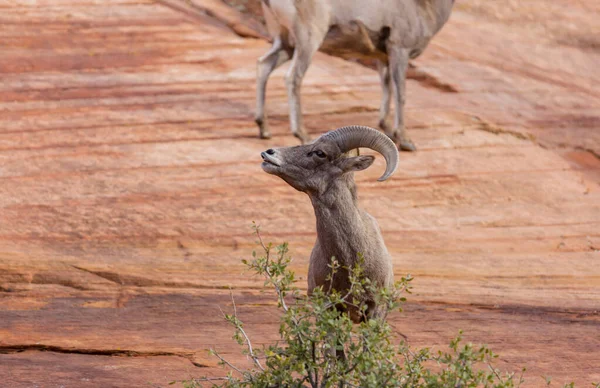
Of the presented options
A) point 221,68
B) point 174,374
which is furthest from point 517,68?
point 174,374

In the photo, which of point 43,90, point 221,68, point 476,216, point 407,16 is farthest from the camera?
point 221,68

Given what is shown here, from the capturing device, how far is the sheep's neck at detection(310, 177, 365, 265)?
5.50m

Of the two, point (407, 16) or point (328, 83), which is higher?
point (407, 16)

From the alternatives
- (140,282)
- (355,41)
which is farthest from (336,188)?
(355,41)

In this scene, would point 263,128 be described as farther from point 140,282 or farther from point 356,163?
point 356,163

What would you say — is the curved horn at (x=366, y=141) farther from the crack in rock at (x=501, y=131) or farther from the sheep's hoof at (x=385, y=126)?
the crack in rock at (x=501, y=131)

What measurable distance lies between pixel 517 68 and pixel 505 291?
6.04 m

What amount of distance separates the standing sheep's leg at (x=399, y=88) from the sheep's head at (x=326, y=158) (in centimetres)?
493

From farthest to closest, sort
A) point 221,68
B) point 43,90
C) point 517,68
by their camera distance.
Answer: point 517,68
point 221,68
point 43,90

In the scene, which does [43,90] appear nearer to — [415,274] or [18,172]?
[18,172]

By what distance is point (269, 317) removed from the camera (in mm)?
7047

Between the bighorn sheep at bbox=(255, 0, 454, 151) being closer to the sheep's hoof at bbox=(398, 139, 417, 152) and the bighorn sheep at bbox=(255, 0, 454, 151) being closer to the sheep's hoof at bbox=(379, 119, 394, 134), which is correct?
the sheep's hoof at bbox=(398, 139, 417, 152)

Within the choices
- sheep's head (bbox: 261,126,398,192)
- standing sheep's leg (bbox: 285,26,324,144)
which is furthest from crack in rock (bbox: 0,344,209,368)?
standing sheep's leg (bbox: 285,26,324,144)

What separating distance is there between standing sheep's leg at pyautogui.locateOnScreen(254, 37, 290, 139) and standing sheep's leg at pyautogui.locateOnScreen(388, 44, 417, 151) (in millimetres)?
1057
